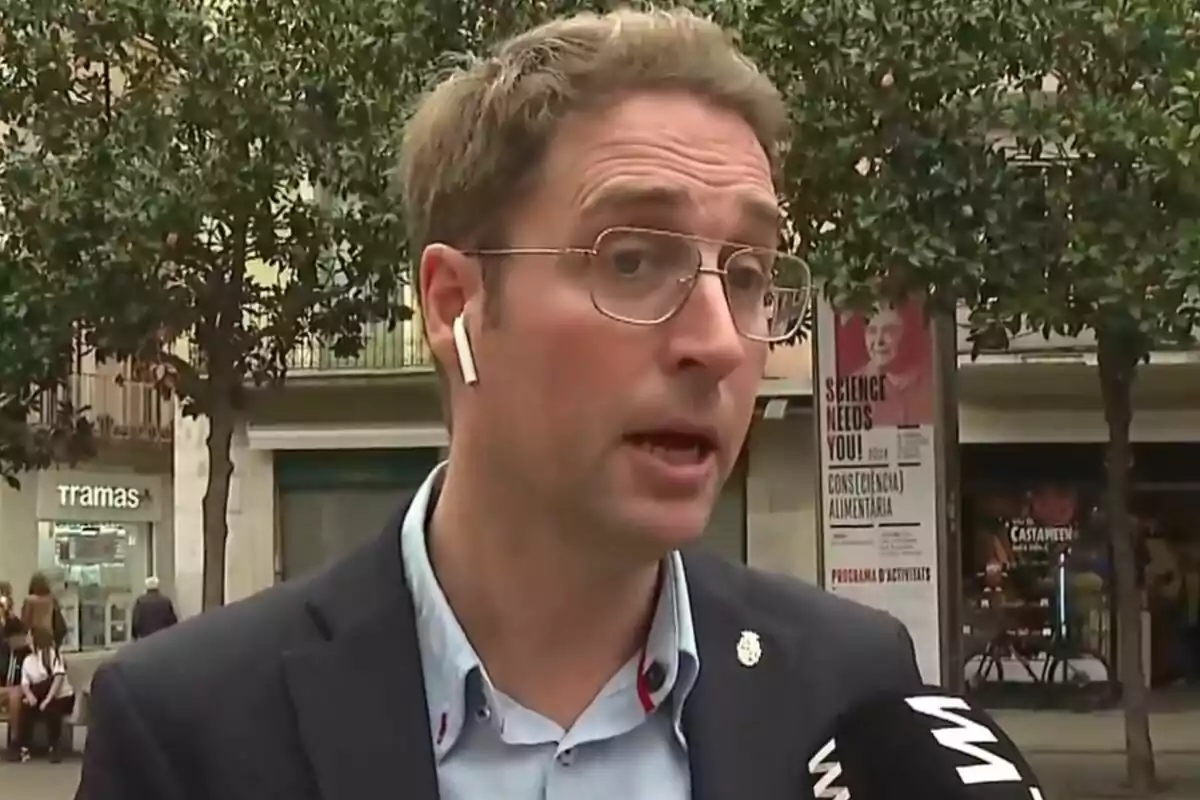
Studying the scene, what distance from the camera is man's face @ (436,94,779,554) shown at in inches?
73.0

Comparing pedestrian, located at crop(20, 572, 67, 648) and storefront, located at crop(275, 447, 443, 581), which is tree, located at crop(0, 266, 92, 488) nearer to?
pedestrian, located at crop(20, 572, 67, 648)

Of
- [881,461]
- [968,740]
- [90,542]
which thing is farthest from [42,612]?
[968,740]

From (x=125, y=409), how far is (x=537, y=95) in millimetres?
25037

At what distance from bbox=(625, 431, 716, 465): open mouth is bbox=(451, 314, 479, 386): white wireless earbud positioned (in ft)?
0.69

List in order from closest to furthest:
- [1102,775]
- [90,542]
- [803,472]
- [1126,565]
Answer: [1126,565], [1102,775], [803,472], [90,542]

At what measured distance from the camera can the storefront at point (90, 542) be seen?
2417cm

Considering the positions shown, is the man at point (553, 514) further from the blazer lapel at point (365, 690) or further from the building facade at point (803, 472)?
the building facade at point (803, 472)

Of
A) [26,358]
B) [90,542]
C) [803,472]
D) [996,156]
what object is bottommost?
[90,542]

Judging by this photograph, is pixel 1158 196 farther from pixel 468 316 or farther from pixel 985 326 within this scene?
pixel 468 316

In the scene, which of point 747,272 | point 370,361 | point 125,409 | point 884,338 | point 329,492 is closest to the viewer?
point 747,272

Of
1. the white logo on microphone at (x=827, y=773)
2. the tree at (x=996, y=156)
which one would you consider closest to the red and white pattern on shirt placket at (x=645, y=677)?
the white logo on microphone at (x=827, y=773)

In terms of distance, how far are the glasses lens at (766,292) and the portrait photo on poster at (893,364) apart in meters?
11.0

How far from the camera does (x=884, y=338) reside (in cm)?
1334

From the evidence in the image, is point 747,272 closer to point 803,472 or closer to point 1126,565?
point 1126,565
